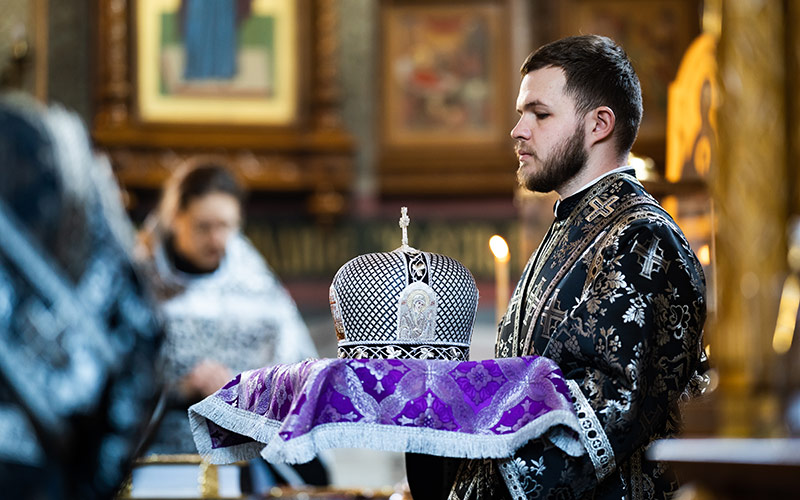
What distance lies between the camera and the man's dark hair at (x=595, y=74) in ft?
7.97

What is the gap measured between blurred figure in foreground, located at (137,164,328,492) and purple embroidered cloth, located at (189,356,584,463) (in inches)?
95.1

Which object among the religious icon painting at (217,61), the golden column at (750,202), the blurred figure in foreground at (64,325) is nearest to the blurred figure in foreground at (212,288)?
the religious icon painting at (217,61)

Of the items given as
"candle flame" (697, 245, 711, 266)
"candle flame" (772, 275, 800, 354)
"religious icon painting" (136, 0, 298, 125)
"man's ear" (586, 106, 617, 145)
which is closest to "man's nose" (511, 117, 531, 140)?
"man's ear" (586, 106, 617, 145)

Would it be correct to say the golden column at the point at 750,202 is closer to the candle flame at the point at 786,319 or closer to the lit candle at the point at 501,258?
the candle flame at the point at 786,319

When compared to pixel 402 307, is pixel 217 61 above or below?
above

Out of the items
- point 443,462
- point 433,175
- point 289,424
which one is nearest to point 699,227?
point 443,462

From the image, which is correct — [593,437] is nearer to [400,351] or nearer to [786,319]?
[400,351]

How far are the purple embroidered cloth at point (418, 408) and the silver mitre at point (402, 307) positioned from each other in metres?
0.11

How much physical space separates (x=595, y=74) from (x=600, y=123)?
0.30 feet

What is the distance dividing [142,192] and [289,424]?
5.74 meters

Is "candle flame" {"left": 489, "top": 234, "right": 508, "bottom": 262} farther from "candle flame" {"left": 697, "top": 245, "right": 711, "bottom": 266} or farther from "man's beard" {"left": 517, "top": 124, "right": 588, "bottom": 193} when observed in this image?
"candle flame" {"left": 697, "top": 245, "right": 711, "bottom": 266}

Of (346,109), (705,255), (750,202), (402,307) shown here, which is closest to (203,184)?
(705,255)

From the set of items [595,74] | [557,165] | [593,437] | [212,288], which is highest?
[595,74]

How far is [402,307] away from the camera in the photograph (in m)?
2.24
